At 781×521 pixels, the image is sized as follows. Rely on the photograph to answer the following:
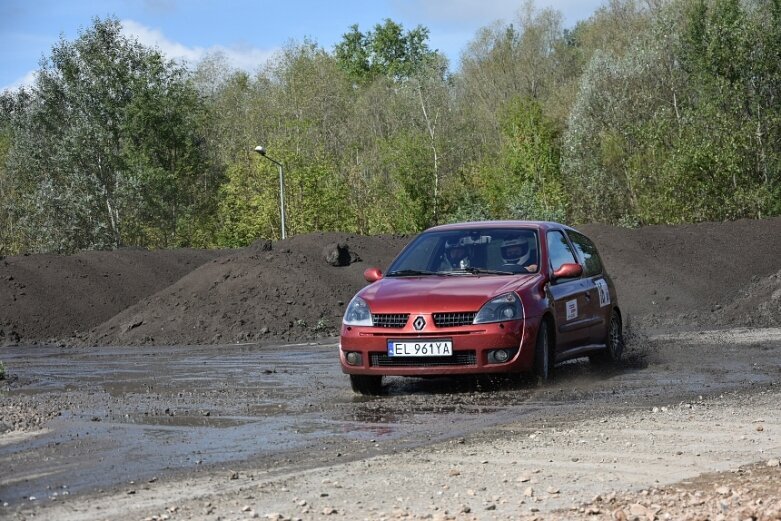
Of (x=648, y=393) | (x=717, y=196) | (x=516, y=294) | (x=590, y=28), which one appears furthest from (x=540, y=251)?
(x=590, y=28)

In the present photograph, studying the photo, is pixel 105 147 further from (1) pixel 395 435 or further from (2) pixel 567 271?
(1) pixel 395 435

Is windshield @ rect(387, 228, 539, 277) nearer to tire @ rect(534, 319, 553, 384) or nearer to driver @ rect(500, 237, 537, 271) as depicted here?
driver @ rect(500, 237, 537, 271)

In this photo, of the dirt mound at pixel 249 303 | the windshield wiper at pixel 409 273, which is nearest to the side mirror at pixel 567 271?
the windshield wiper at pixel 409 273

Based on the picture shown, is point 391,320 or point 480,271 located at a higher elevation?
point 480,271

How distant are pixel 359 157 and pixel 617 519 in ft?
209

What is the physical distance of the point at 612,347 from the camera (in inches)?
578

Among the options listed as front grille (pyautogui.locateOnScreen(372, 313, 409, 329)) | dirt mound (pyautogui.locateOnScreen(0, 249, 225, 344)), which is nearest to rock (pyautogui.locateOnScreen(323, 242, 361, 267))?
Result: dirt mound (pyautogui.locateOnScreen(0, 249, 225, 344))

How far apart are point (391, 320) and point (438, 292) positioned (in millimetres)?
533

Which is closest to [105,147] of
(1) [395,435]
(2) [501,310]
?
(2) [501,310]

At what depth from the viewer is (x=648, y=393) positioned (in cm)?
1177

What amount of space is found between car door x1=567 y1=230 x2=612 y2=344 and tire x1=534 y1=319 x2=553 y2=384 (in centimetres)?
123

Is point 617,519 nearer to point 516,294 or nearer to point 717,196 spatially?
point 516,294

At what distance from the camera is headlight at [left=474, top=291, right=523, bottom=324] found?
38.9ft

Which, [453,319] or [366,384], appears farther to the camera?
[366,384]
